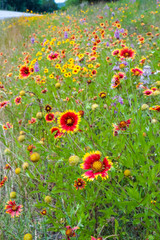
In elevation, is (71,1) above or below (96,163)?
above

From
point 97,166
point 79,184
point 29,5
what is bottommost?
point 79,184

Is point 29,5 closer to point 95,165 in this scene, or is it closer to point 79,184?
point 79,184

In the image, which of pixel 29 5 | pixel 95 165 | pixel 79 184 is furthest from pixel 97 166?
pixel 29 5

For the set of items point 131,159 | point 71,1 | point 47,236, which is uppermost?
point 71,1

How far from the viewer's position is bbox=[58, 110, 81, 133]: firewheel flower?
37.7 inches

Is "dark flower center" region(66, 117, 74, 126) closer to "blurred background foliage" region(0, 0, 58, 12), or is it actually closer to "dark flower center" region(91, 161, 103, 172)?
"dark flower center" region(91, 161, 103, 172)

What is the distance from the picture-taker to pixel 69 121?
990 mm

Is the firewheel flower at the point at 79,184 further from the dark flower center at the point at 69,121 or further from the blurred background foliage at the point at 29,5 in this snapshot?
the blurred background foliage at the point at 29,5

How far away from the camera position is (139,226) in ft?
3.34

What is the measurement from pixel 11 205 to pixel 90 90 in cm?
136

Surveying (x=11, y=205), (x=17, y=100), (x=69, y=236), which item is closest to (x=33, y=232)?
(x=11, y=205)

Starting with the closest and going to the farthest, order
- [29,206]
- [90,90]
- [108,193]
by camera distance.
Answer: [108,193] → [29,206] → [90,90]

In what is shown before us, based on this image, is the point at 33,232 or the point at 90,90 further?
the point at 90,90

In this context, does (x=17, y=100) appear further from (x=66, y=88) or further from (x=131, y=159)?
(x=131, y=159)
